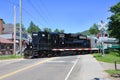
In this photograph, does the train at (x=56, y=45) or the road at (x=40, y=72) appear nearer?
the road at (x=40, y=72)

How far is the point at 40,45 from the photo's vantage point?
45375mm

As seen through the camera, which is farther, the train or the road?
the train

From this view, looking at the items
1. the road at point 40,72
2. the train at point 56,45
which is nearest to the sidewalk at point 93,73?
the road at point 40,72

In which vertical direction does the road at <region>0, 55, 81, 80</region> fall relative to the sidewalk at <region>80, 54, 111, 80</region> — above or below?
above

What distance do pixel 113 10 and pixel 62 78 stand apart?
7.11m

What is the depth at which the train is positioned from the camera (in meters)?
44.7

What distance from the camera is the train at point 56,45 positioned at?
44.7m

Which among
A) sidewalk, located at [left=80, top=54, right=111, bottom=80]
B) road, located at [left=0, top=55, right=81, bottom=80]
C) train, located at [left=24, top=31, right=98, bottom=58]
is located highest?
train, located at [left=24, top=31, right=98, bottom=58]

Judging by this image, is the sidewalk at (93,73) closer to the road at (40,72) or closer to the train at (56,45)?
the road at (40,72)

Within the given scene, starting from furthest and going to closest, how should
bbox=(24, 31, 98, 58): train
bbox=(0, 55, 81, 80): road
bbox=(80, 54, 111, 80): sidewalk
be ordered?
bbox=(24, 31, 98, 58): train
bbox=(80, 54, 111, 80): sidewalk
bbox=(0, 55, 81, 80): road

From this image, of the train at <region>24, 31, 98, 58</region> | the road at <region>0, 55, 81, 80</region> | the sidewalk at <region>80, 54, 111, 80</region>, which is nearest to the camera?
the road at <region>0, 55, 81, 80</region>

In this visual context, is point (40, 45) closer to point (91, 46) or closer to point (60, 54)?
point (60, 54)

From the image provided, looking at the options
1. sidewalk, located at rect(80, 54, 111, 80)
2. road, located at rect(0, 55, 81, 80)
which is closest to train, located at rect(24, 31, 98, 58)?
road, located at rect(0, 55, 81, 80)

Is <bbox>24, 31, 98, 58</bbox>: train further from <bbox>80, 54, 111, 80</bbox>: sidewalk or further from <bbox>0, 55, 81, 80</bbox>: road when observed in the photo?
<bbox>80, 54, 111, 80</bbox>: sidewalk
